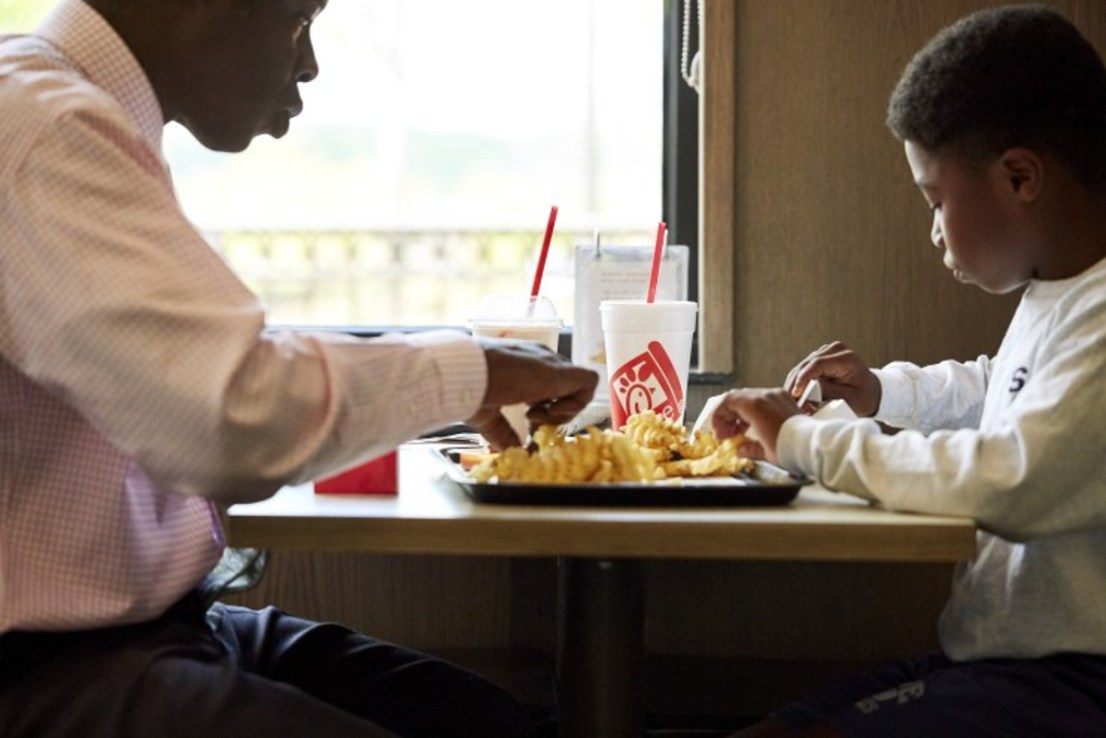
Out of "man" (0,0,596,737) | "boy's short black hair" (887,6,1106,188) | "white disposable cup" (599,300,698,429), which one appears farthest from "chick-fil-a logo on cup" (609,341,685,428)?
"man" (0,0,596,737)

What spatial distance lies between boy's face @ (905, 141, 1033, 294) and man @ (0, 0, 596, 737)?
57 cm

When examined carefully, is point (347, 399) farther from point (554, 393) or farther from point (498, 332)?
point (498, 332)

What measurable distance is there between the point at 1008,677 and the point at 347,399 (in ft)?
2.29

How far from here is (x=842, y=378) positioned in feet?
6.33

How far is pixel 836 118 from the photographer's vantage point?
229 centimetres

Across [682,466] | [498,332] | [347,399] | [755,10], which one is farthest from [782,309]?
[347,399]

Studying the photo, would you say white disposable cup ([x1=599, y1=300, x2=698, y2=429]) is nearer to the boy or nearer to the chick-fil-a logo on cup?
the chick-fil-a logo on cup

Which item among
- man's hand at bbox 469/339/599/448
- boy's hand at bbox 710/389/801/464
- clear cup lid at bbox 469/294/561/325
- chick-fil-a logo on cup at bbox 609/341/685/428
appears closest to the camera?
man's hand at bbox 469/339/599/448

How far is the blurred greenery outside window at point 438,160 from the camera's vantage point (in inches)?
104

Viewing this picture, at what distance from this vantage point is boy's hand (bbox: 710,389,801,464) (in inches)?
58.7

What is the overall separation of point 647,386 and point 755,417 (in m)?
0.37

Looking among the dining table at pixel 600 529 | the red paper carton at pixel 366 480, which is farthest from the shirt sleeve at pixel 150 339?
the red paper carton at pixel 366 480

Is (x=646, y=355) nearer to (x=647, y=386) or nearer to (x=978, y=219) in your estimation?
(x=647, y=386)

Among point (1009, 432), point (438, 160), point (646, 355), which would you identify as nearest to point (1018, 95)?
point (1009, 432)
